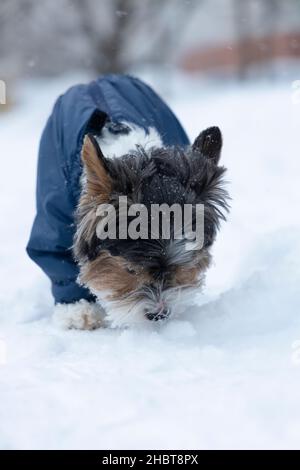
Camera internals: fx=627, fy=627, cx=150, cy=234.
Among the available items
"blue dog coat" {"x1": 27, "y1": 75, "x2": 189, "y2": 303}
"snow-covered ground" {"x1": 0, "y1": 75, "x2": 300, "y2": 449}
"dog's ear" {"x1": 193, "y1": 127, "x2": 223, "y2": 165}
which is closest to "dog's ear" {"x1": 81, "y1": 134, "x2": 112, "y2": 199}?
"blue dog coat" {"x1": 27, "y1": 75, "x2": 189, "y2": 303}

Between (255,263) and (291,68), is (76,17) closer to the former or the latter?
(291,68)

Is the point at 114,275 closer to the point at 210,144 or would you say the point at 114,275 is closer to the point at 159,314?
the point at 159,314

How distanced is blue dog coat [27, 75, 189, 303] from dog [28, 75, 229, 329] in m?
0.30

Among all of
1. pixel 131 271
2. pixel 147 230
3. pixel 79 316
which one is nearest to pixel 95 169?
pixel 147 230

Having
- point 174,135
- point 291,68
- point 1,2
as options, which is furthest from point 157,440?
point 291,68

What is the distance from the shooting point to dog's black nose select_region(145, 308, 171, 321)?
3611 mm

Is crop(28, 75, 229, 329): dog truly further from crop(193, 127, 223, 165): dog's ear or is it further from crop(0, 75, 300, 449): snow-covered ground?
crop(0, 75, 300, 449): snow-covered ground

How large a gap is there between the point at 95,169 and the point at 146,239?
0.50 metres

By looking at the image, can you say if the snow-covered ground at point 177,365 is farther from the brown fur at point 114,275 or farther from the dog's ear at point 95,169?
the dog's ear at point 95,169

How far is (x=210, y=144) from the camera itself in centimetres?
395

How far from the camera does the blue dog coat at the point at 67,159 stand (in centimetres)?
429

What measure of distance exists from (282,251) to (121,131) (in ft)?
4.82

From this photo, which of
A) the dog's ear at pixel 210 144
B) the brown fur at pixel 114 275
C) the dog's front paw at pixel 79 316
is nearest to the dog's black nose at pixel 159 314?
the brown fur at pixel 114 275

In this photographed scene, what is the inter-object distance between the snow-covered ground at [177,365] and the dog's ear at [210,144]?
922 millimetres
